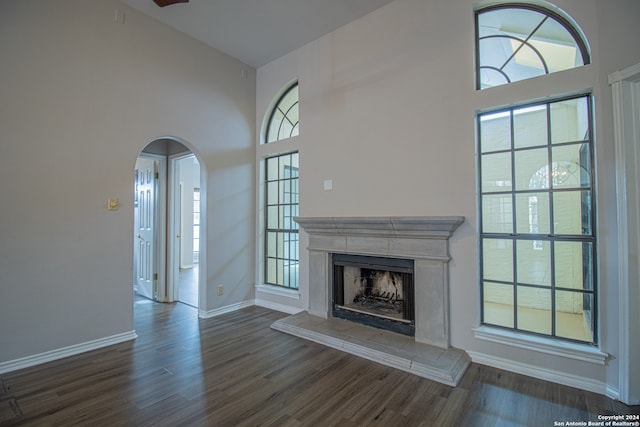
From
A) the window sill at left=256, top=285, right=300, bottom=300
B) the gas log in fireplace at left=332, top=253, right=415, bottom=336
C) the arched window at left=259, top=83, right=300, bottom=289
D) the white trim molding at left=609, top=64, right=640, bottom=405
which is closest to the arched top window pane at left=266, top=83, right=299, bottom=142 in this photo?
the arched window at left=259, top=83, right=300, bottom=289

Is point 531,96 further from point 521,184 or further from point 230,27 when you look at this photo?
point 230,27

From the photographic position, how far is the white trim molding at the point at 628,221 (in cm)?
201

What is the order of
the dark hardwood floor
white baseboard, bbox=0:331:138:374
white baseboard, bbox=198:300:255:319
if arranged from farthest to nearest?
white baseboard, bbox=198:300:255:319 < white baseboard, bbox=0:331:138:374 < the dark hardwood floor

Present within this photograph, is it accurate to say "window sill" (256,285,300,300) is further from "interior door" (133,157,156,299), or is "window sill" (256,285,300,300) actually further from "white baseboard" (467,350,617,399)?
"white baseboard" (467,350,617,399)

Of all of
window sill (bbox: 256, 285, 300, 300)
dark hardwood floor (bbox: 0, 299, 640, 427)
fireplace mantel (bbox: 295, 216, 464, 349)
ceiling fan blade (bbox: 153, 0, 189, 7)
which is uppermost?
ceiling fan blade (bbox: 153, 0, 189, 7)

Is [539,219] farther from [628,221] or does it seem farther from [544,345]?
[544,345]

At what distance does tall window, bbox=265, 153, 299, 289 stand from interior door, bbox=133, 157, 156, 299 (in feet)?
6.19

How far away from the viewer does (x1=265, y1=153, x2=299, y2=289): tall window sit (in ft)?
14.0

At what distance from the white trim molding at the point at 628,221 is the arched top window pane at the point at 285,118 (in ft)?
10.8

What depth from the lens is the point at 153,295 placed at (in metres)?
4.84

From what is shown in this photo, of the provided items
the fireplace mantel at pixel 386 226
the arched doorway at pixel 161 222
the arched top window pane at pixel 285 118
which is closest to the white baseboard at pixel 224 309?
the arched doorway at pixel 161 222

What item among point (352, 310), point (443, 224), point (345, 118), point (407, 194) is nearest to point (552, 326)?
point (443, 224)

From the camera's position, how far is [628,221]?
203cm

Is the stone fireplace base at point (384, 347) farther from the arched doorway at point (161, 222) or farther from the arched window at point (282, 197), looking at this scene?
the arched doorway at point (161, 222)
